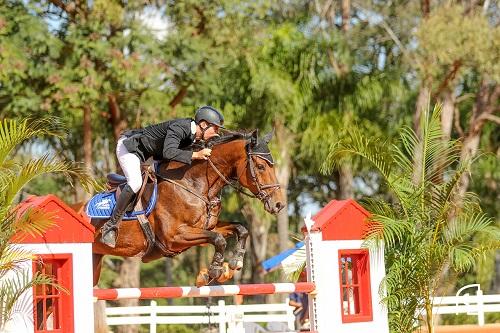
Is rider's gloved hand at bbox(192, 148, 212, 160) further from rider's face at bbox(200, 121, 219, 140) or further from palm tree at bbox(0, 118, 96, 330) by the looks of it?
palm tree at bbox(0, 118, 96, 330)

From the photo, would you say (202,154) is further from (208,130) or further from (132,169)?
(132,169)

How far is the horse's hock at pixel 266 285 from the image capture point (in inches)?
279

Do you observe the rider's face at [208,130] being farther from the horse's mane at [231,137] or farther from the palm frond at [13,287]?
the palm frond at [13,287]

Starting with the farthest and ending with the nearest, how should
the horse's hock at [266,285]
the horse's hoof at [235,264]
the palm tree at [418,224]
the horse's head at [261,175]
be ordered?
the palm tree at [418,224], the horse's head at [261,175], the horse's hoof at [235,264], the horse's hock at [266,285]

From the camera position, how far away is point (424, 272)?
906cm

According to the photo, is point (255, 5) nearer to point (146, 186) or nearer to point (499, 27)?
point (499, 27)

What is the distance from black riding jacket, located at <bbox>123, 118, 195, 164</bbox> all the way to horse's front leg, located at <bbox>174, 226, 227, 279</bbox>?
1.79 feet

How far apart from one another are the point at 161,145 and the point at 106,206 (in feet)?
2.20

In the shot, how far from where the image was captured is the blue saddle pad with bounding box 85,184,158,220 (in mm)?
8320

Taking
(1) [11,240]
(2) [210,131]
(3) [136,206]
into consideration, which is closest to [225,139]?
(2) [210,131]

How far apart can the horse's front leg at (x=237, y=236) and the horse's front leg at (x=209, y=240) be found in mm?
98

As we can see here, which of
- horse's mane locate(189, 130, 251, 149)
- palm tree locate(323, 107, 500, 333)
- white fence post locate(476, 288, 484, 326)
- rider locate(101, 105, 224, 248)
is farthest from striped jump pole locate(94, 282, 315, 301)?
white fence post locate(476, 288, 484, 326)

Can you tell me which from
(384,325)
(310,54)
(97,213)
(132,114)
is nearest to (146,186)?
(97,213)

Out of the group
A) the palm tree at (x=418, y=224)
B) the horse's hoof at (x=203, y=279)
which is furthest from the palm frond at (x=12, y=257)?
the palm tree at (x=418, y=224)
